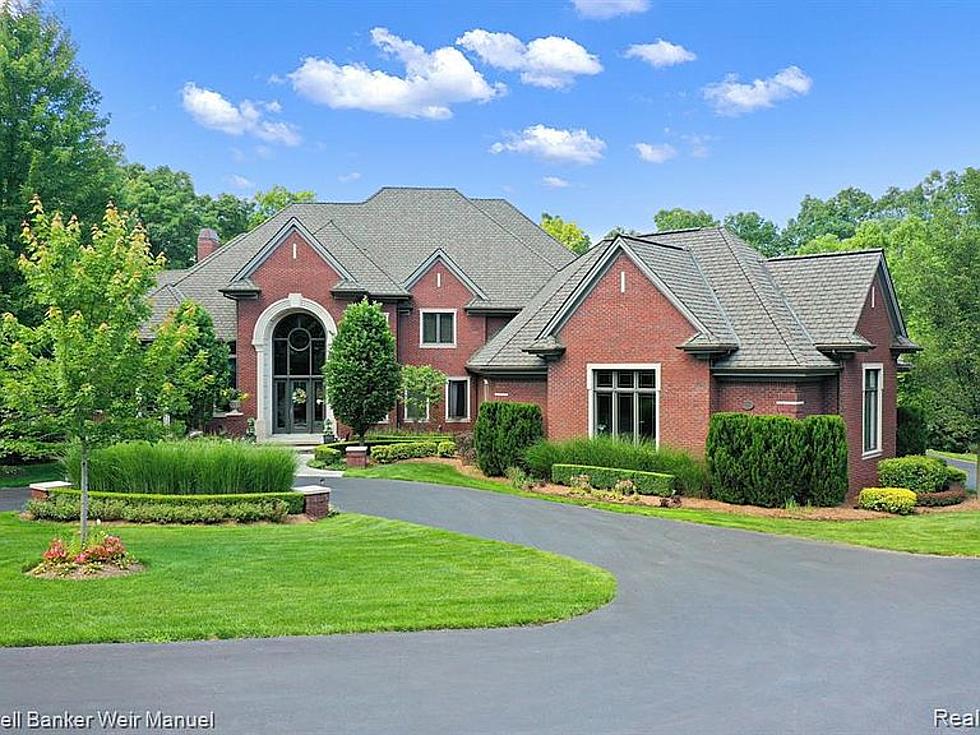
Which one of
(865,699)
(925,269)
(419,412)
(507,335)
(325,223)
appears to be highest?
→ (325,223)

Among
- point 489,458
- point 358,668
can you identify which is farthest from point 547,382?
point 358,668

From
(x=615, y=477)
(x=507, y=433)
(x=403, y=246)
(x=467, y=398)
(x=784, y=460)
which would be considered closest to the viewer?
(x=784, y=460)

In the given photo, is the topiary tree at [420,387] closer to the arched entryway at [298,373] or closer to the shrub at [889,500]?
the arched entryway at [298,373]

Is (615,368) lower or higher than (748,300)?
lower

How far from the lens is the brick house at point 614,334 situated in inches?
847

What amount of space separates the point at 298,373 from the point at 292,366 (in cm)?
35

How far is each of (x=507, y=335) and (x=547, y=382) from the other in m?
3.61

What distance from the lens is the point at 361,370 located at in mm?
29391

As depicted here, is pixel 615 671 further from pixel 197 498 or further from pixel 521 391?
pixel 521 391

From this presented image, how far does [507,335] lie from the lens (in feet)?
91.1

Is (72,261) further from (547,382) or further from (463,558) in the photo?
(547,382)

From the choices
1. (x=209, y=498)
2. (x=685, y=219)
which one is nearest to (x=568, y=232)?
(x=685, y=219)

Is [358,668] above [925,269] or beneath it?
beneath

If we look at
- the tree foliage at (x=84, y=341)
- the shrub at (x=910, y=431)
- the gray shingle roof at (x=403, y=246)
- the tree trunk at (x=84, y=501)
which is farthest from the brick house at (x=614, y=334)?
the tree trunk at (x=84, y=501)
